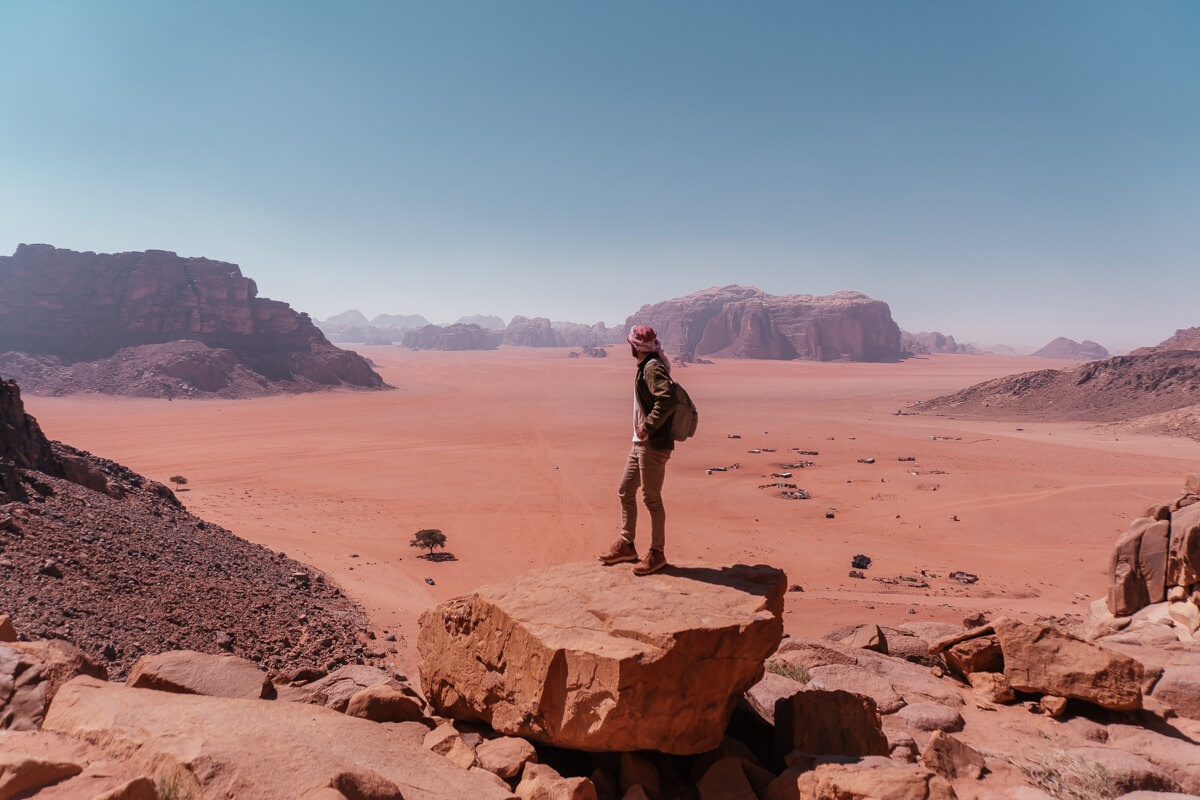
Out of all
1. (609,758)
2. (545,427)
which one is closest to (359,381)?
(545,427)

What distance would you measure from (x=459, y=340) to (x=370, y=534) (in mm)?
150811

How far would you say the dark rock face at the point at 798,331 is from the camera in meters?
118

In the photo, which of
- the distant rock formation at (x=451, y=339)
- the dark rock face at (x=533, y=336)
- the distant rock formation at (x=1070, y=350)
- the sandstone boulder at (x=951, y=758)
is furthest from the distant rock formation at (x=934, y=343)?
the sandstone boulder at (x=951, y=758)

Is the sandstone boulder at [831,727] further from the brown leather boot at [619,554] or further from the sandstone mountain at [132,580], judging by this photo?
the sandstone mountain at [132,580]

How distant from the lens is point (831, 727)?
15.6 ft

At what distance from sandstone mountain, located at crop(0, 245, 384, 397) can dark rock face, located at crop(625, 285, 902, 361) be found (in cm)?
7217

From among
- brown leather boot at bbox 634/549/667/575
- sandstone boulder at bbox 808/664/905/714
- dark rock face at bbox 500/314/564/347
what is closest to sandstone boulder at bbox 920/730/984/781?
sandstone boulder at bbox 808/664/905/714

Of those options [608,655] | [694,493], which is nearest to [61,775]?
[608,655]

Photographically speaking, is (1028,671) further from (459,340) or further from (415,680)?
(459,340)

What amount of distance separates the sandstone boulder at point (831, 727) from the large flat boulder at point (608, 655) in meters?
0.54

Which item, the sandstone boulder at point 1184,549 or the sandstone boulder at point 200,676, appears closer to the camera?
the sandstone boulder at point 200,676

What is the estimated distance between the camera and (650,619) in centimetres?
448

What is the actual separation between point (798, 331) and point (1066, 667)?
121954 millimetres

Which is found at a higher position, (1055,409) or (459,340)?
(459,340)
